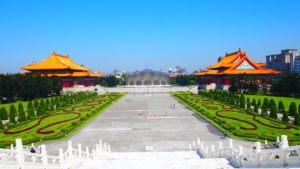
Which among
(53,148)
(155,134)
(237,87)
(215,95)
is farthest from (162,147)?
(237,87)

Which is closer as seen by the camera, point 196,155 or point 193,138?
point 196,155

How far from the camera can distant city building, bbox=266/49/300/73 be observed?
110 metres

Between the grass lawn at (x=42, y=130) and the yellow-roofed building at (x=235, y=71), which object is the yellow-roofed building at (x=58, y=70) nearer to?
the grass lawn at (x=42, y=130)

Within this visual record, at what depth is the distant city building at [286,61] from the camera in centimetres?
11050

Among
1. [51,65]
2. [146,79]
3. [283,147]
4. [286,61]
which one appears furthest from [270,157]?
[286,61]

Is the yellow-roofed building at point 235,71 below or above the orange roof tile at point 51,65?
below

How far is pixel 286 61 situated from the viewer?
395ft

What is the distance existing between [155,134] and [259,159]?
43.4 feet

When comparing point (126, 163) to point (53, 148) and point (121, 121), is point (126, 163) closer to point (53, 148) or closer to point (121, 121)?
point (53, 148)

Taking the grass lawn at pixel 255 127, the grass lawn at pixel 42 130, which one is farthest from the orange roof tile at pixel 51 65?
the grass lawn at pixel 255 127

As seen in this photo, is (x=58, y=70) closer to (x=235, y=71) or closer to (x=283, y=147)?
(x=235, y=71)

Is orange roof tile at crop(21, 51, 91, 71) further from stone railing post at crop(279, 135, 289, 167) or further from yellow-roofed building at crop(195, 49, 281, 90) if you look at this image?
A: stone railing post at crop(279, 135, 289, 167)

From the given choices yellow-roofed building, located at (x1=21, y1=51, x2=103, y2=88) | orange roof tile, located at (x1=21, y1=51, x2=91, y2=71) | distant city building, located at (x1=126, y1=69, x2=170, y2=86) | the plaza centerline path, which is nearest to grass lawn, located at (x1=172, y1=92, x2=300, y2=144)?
the plaza centerline path

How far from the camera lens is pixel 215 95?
46.3m
